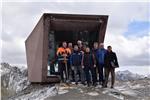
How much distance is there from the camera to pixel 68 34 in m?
20.8

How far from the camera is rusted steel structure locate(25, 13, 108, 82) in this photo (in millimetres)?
19328

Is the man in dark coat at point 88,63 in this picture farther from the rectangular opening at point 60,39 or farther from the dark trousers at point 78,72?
the rectangular opening at point 60,39

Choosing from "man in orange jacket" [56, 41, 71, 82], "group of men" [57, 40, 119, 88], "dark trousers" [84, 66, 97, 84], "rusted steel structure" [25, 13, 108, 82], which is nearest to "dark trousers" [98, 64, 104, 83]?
"group of men" [57, 40, 119, 88]

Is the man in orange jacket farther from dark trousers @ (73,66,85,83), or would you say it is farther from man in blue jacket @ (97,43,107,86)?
man in blue jacket @ (97,43,107,86)

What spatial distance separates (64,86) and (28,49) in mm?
5009

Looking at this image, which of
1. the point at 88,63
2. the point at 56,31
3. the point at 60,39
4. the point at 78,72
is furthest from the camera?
the point at 60,39

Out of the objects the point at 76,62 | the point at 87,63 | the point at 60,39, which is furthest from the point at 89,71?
the point at 60,39

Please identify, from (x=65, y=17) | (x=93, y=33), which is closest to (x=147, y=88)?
(x=93, y=33)

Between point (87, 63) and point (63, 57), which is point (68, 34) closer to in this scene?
point (63, 57)

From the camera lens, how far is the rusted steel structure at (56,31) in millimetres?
19328

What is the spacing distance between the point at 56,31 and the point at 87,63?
3.14 metres

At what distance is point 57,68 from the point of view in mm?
19969

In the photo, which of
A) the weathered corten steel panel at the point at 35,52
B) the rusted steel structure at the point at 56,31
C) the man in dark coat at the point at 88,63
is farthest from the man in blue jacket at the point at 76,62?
the weathered corten steel panel at the point at 35,52

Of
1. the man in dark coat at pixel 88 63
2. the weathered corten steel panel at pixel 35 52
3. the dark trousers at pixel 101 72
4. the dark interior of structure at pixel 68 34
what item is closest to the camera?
the man in dark coat at pixel 88 63
